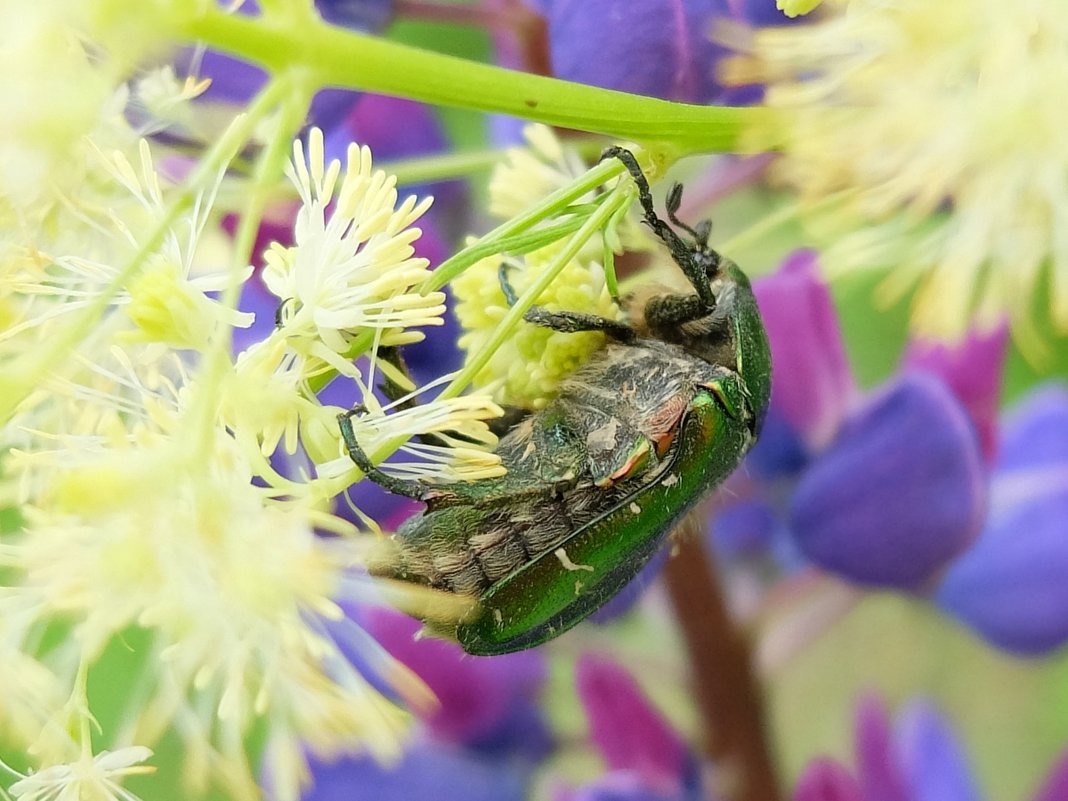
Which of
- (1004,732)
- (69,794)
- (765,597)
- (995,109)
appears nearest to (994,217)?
(995,109)

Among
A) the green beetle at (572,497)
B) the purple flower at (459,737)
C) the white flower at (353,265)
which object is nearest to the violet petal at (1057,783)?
the purple flower at (459,737)

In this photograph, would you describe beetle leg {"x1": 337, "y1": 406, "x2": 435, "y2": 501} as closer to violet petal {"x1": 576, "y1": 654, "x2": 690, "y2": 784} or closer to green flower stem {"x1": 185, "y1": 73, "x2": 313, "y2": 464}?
green flower stem {"x1": 185, "y1": 73, "x2": 313, "y2": 464}

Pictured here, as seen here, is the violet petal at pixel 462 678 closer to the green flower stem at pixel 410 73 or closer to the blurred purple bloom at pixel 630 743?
the blurred purple bloom at pixel 630 743

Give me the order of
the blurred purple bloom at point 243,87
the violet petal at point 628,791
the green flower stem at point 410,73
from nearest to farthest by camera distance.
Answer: the green flower stem at point 410,73
the blurred purple bloom at point 243,87
the violet petal at point 628,791

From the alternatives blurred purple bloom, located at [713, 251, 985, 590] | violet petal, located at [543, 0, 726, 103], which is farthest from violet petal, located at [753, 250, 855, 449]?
violet petal, located at [543, 0, 726, 103]

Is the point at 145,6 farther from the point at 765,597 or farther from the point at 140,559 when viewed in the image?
the point at 765,597

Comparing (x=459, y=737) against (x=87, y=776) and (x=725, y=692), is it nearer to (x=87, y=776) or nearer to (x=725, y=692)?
(x=725, y=692)
